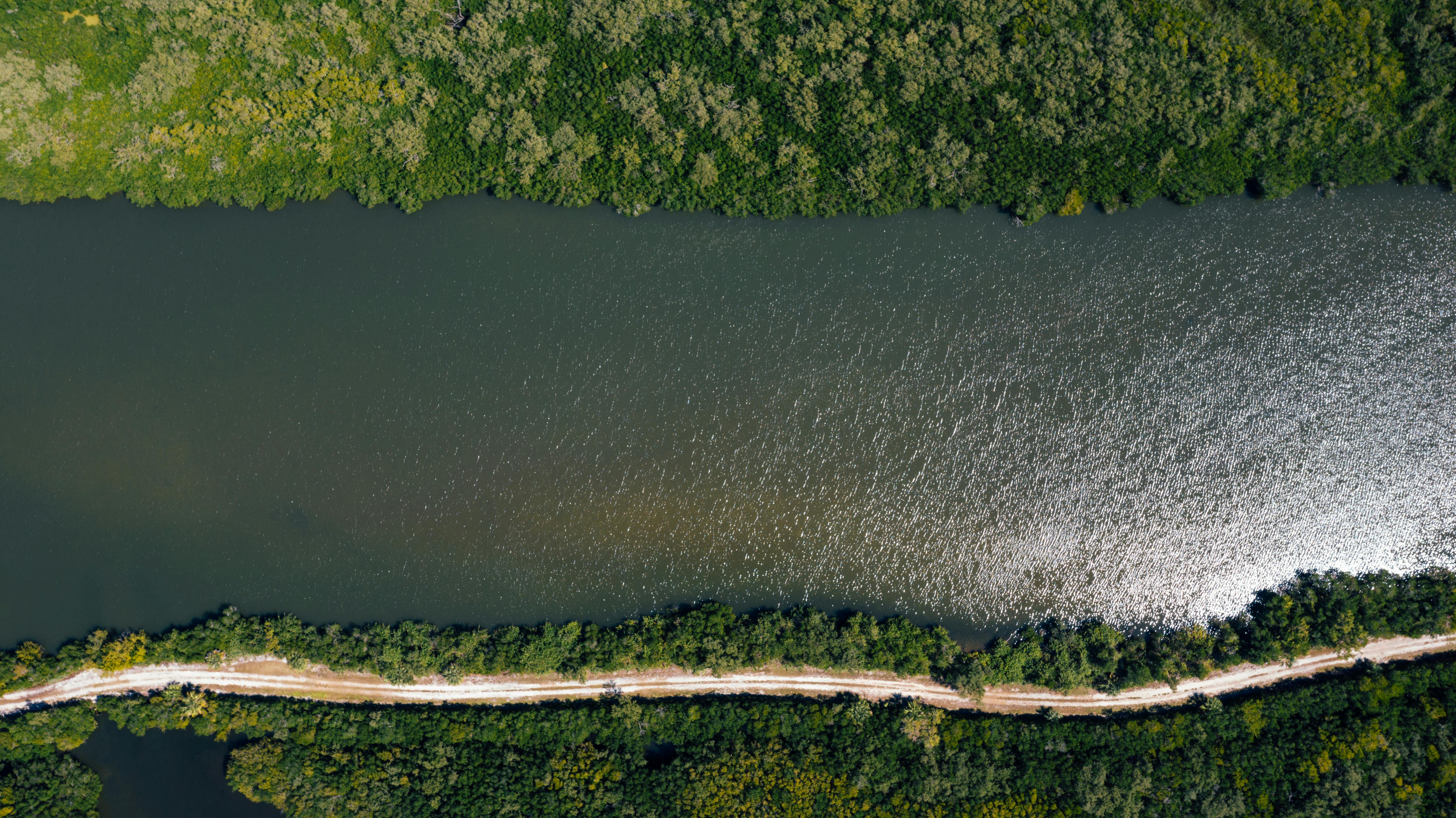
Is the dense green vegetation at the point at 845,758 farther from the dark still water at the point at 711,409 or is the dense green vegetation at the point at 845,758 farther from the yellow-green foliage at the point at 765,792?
the dark still water at the point at 711,409

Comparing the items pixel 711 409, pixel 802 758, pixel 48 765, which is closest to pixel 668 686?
pixel 802 758

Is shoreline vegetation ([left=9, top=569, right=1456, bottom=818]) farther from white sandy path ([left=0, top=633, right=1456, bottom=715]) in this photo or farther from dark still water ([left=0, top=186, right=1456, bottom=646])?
dark still water ([left=0, top=186, right=1456, bottom=646])

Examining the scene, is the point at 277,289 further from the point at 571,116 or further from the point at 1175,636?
the point at 1175,636

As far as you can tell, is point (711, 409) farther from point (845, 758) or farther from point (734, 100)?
point (845, 758)

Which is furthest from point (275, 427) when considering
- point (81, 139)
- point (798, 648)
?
point (798, 648)

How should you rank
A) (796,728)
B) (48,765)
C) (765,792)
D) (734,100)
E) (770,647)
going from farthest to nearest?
(734,100)
(770,647)
(48,765)
(796,728)
(765,792)
